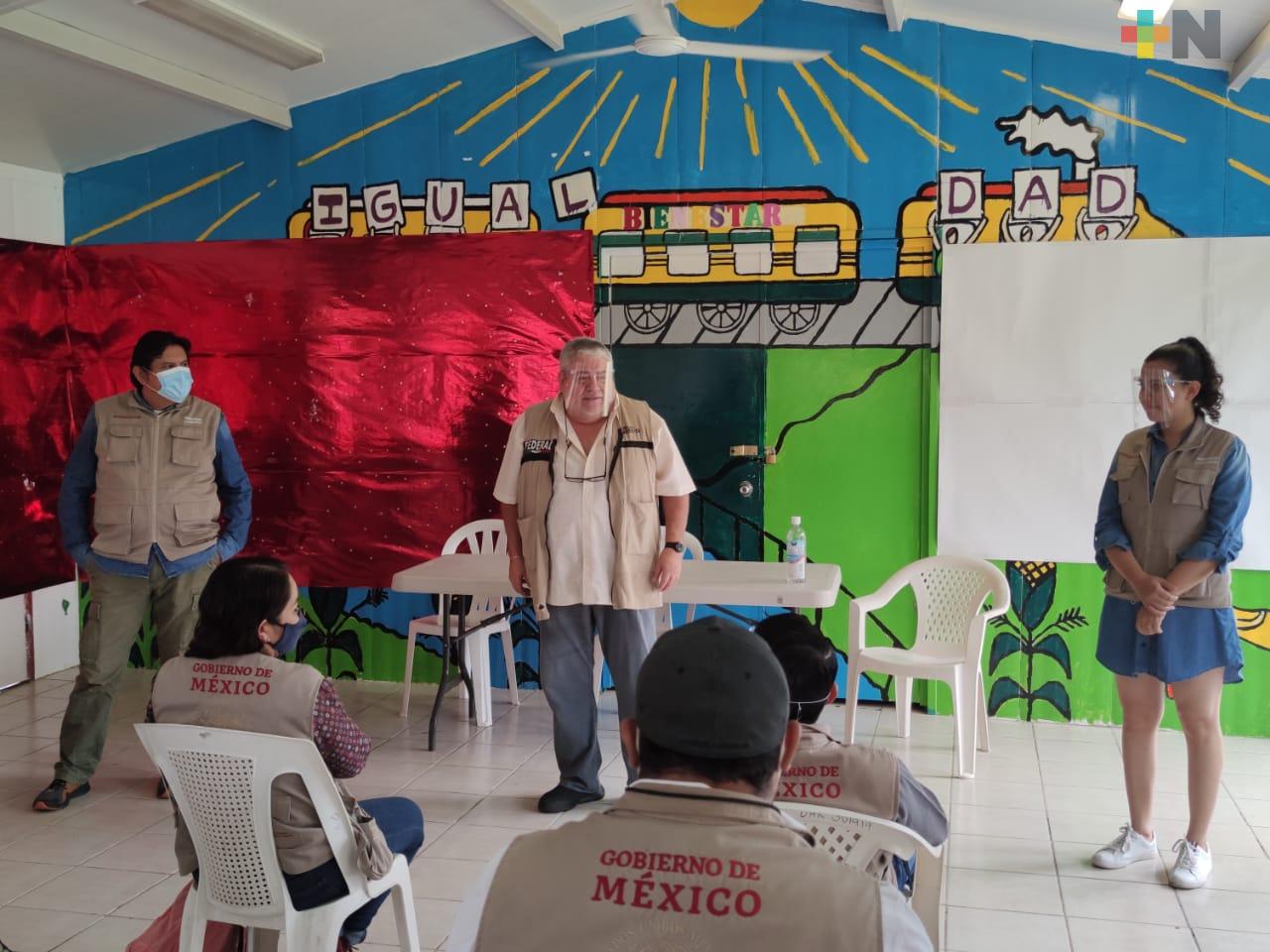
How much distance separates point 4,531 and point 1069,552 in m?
4.84

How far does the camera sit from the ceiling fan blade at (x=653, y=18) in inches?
202

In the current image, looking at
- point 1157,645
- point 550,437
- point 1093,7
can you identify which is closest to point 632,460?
point 550,437

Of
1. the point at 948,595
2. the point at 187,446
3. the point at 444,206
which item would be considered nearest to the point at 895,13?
the point at 444,206

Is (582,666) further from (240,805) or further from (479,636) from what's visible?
(240,805)

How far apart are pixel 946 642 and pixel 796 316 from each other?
1555mm

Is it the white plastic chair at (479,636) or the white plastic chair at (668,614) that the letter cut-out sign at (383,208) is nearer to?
the white plastic chair at (479,636)

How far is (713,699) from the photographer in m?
1.24

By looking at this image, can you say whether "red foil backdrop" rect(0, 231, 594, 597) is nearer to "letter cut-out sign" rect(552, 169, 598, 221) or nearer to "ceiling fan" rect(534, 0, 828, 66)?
"letter cut-out sign" rect(552, 169, 598, 221)

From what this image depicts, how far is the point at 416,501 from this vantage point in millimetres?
5504

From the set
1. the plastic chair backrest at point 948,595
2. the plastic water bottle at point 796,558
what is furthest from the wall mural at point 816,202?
the plastic water bottle at point 796,558

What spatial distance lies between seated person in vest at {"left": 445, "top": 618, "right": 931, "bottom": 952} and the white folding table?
267 cm

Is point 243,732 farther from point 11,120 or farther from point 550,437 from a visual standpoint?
point 11,120

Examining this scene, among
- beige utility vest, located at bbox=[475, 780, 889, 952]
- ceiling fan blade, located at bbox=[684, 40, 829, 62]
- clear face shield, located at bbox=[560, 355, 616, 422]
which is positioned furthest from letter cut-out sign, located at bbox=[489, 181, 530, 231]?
beige utility vest, located at bbox=[475, 780, 889, 952]

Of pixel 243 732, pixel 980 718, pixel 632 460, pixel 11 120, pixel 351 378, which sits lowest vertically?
pixel 980 718
